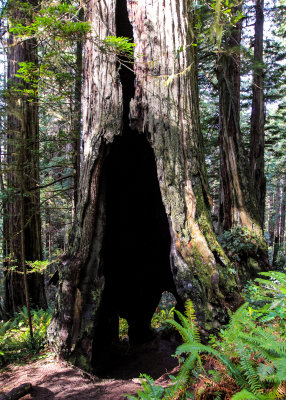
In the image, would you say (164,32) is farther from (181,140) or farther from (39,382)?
(39,382)

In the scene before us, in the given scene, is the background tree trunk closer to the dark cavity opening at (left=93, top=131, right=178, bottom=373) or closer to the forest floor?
the dark cavity opening at (left=93, top=131, right=178, bottom=373)

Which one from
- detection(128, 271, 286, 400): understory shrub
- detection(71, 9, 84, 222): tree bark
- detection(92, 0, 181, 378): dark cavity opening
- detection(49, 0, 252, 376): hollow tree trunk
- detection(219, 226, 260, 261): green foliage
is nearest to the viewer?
detection(128, 271, 286, 400): understory shrub

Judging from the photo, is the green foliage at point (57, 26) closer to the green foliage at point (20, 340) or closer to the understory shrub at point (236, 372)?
the understory shrub at point (236, 372)

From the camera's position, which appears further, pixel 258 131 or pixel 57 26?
pixel 258 131

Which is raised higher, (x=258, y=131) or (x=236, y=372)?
(x=258, y=131)

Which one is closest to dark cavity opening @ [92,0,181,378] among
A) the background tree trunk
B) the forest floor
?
the forest floor

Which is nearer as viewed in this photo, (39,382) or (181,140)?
(39,382)

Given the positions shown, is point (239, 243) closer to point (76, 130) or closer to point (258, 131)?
point (76, 130)

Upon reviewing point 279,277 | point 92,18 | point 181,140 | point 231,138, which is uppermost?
point 92,18

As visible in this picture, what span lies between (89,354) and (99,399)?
2.90ft

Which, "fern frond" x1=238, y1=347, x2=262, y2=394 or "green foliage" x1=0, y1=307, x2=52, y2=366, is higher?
"fern frond" x1=238, y1=347, x2=262, y2=394

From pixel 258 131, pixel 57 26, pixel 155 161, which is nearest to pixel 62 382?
pixel 155 161

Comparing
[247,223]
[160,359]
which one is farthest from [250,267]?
[160,359]

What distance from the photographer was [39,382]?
10.3ft
